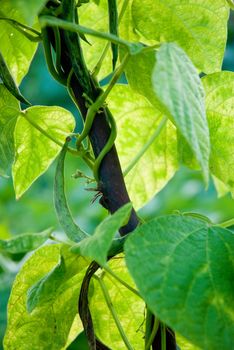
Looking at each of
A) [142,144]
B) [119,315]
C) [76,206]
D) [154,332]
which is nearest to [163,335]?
[154,332]

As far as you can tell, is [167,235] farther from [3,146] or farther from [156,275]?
[3,146]

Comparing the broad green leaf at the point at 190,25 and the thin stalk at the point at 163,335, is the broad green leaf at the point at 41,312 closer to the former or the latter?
the thin stalk at the point at 163,335

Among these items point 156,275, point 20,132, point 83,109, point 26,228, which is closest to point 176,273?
point 156,275

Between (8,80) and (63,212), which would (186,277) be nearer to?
(63,212)

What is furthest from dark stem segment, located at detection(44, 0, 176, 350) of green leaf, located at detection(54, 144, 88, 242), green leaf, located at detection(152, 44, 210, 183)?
green leaf, located at detection(152, 44, 210, 183)

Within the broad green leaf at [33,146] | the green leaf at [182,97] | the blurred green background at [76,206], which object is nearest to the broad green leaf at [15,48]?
the broad green leaf at [33,146]
